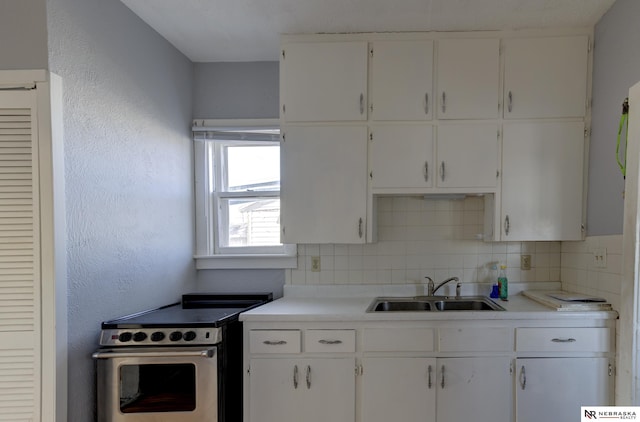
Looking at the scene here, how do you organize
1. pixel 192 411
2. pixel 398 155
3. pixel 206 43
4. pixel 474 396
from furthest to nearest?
pixel 206 43 < pixel 398 155 < pixel 474 396 < pixel 192 411

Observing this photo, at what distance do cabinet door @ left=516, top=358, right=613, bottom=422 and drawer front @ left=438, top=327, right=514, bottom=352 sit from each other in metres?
0.14

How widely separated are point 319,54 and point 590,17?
64.8 inches

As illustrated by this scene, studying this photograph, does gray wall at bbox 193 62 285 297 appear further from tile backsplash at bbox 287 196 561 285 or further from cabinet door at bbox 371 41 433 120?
cabinet door at bbox 371 41 433 120

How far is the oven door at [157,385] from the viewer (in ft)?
6.25

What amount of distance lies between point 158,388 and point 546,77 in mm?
2922

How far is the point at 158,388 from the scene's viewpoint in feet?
6.70

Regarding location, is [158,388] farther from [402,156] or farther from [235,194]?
[402,156]

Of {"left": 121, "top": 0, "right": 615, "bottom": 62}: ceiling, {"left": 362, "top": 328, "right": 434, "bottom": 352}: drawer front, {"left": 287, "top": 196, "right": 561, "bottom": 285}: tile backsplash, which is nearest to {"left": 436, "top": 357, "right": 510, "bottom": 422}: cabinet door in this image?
{"left": 362, "top": 328, "right": 434, "bottom": 352}: drawer front

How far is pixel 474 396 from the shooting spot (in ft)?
6.99

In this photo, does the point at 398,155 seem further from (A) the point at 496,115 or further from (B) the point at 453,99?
(A) the point at 496,115

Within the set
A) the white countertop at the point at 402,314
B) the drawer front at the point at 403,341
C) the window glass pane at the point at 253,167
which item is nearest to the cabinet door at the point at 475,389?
the drawer front at the point at 403,341

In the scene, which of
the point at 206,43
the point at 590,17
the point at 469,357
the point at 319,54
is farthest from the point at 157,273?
the point at 590,17

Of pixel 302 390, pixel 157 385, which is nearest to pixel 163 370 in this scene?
pixel 157 385

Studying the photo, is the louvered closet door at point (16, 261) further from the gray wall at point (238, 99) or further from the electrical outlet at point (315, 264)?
the electrical outlet at point (315, 264)
